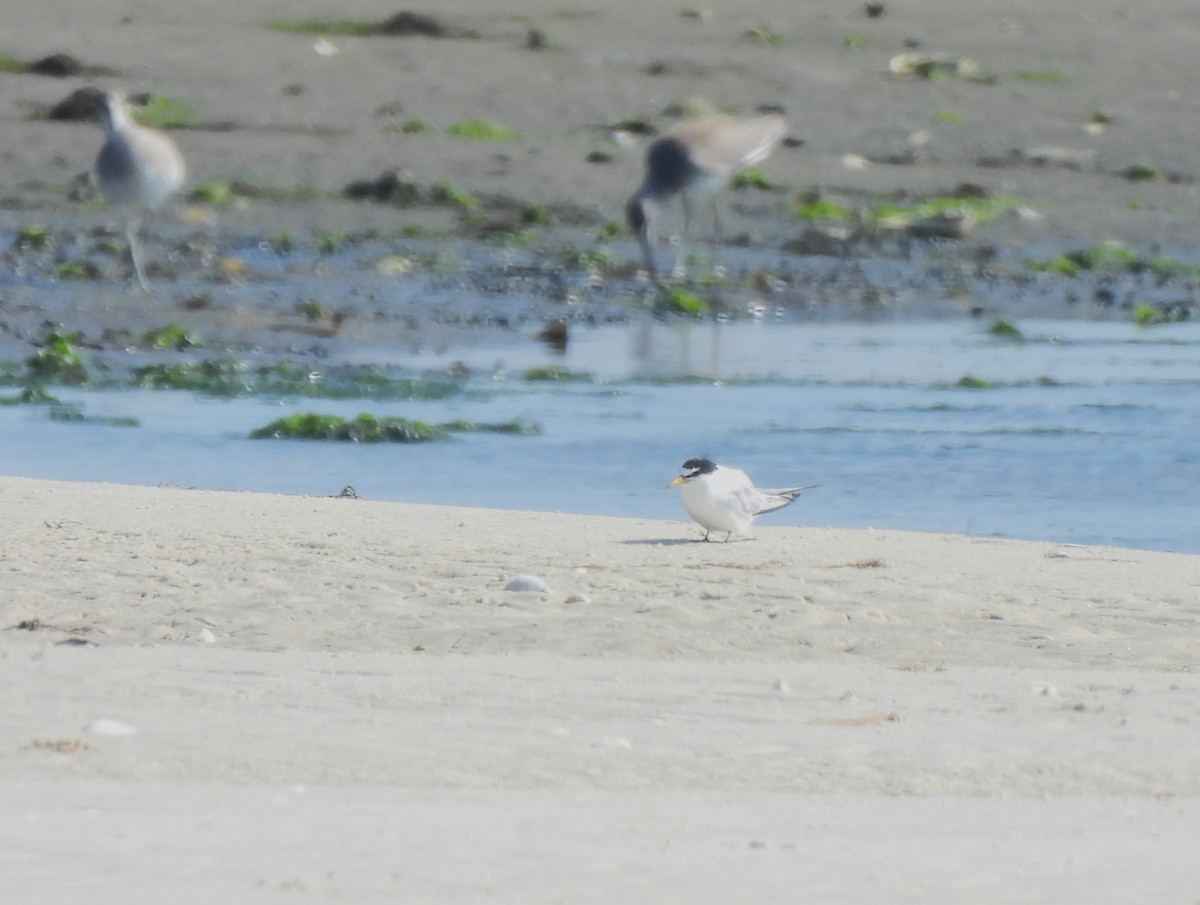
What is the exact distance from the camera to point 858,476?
832 cm

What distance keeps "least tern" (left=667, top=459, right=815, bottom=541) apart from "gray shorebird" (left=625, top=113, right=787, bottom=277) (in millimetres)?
6591

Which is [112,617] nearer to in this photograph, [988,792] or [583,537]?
[583,537]

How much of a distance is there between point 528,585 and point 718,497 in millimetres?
802

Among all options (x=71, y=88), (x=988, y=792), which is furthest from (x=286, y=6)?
(x=988, y=792)

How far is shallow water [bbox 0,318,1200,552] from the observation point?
25.9ft

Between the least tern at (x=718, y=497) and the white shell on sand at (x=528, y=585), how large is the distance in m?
0.71

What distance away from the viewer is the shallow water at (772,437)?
25.9 feet

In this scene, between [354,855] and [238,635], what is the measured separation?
1855 millimetres

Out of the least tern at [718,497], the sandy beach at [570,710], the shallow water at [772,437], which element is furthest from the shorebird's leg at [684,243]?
the least tern at [718,497]

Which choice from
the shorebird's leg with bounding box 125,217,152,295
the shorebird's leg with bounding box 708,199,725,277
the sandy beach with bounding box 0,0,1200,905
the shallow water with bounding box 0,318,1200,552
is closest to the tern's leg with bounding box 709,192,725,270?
the shorebird's leg with bounding box 708,199,725,277

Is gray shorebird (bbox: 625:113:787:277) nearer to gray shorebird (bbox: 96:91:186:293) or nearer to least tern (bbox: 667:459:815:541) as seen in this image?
gray shorebird (bbox: 96:91:186:293)

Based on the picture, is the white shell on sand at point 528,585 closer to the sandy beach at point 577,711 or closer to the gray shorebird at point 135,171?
the sandy beach at point 577,711

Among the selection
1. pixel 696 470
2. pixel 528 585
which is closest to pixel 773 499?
pixel 696 470

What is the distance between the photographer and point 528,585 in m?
5.49
